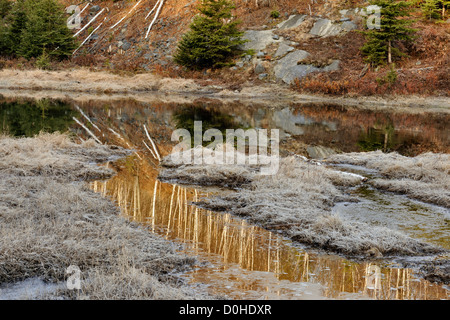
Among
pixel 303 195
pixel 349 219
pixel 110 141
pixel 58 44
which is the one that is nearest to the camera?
pixel 349 219

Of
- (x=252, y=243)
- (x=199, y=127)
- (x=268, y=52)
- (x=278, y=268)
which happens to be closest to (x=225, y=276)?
(x=278, y=268)

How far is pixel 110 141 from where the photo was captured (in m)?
17.1

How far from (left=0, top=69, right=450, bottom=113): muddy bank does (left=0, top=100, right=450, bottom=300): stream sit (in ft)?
35.4

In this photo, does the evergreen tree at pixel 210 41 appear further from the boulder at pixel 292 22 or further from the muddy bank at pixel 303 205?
the muddy bank at pixel 303 205

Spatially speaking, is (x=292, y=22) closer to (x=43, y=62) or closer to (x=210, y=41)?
(x=210, y=41)

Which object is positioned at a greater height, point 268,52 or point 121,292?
point 268,52

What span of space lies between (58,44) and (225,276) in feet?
161

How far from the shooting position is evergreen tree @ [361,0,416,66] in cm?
3481

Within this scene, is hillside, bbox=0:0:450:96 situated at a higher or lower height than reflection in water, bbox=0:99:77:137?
higher

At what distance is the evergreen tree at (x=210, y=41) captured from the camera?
41188 mm

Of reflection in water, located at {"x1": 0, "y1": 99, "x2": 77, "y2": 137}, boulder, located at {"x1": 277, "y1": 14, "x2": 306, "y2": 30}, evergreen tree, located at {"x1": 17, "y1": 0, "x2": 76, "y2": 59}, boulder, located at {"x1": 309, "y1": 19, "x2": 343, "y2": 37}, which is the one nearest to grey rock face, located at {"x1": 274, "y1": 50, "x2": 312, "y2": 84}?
boulder, located at {"x1": 309, "y1": 19, "x2": 343, "y2": 37}

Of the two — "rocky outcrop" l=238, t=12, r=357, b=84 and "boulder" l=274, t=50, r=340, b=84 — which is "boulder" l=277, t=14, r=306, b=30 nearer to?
"rocky outcrop" l=238, t=12, r=357, b=84

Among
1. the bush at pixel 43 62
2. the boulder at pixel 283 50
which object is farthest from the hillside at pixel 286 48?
the bush at pixel 43 62
